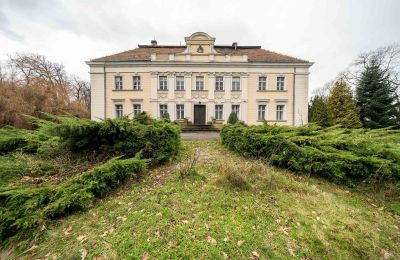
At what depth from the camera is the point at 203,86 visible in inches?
776

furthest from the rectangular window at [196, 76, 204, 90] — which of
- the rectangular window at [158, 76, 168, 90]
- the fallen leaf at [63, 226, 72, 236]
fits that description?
the fallen leaf at [63, 226, 72, 236]

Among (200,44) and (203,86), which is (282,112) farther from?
(200,44)

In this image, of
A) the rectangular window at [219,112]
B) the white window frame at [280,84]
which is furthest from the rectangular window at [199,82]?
the white window frame at [280,84]

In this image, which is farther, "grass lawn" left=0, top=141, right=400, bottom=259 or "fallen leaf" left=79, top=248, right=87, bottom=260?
"grass lawn" left=0, top=141, right=400, bottom=259

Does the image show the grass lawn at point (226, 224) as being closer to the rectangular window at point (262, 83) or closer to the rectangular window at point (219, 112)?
the rectangular window at point (219, 112)

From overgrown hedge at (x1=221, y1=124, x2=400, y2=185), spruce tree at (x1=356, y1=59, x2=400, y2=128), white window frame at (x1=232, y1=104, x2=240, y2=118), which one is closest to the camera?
overgrown hedge at (x1=221, y1=124, x2=400, y2=185)

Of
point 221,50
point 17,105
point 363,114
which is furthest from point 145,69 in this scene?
point 363,114

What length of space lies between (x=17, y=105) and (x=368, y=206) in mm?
18245

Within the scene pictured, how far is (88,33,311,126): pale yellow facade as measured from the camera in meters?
19.3

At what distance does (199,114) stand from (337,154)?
1591cm

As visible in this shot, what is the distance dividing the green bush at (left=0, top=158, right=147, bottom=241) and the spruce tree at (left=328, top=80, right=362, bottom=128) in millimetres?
19940

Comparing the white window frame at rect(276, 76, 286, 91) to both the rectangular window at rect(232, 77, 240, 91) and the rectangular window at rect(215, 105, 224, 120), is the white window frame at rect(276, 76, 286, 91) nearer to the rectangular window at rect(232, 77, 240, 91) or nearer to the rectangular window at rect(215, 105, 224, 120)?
the rectangular window at rect(232, 77, 240, 91)

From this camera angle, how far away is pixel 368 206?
3885 millimetres

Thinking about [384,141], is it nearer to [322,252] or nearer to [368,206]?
[368,206]
